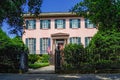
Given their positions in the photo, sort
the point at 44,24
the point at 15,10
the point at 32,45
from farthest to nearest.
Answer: the point at 32,45 → the point at 44,24 → the point at 15,10

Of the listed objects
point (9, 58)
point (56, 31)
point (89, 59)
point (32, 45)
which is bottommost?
point (89, 59)

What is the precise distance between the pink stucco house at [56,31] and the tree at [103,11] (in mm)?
20902

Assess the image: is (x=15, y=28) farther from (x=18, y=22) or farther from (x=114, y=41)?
(x=114, y=41)

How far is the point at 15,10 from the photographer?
15008 mm

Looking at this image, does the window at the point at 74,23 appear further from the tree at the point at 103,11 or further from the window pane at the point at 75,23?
the tree at the point at 103,11

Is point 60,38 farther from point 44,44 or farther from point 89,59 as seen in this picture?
point 89,59

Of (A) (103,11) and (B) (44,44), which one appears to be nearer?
(A) (103,11)

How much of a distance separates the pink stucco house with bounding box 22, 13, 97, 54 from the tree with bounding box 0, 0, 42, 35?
24.4 meters

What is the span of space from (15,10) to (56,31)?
1092 inches

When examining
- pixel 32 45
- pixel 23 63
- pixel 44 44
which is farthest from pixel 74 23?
pixel 23 63

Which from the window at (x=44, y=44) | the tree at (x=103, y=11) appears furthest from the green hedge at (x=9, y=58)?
the window at (x=44, y=44)

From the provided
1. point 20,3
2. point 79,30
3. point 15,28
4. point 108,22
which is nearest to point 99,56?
point 108,22

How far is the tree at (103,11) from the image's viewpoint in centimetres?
1919

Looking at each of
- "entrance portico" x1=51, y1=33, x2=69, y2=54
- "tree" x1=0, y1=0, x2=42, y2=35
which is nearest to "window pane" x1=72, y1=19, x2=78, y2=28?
"entrance portico" x1=51, y1=33, x2=69, y2=54
